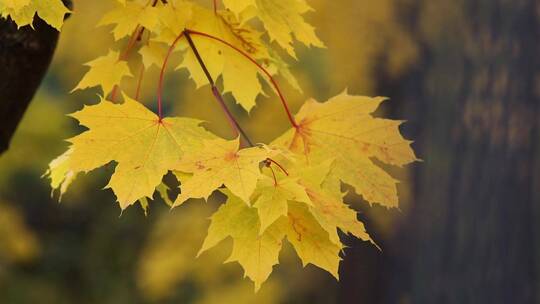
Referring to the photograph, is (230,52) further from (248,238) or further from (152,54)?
(248,238)

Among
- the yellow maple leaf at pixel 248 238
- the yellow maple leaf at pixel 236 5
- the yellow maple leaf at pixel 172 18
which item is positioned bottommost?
the yellow maple leaf at pixel 248 238

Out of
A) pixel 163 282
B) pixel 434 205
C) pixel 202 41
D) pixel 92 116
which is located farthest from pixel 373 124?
pixel 163 282

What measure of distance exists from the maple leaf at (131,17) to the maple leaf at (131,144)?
0.16 meters

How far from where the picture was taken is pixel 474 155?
5441mm

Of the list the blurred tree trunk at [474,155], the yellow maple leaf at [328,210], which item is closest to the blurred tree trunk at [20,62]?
the yellow maple leaf at [328,210]

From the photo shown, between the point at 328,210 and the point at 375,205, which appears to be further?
the point at 375,205

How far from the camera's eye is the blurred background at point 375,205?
5.34 metres

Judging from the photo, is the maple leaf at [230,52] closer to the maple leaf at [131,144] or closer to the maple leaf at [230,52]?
the maple leaf at [230,52]

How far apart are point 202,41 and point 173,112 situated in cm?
444

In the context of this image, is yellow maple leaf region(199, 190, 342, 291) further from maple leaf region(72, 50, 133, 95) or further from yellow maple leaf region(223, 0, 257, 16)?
maple leaf region(72, 50, 133, 95)

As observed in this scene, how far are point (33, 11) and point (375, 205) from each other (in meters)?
4.76

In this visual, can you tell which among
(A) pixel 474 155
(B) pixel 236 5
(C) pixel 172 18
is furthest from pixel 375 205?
(B) pixel 236 5

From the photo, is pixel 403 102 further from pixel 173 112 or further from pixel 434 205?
pixel 173 112

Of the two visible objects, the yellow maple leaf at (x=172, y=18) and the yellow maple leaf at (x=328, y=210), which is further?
the yellow maple leaf at (x=172, y=18)
